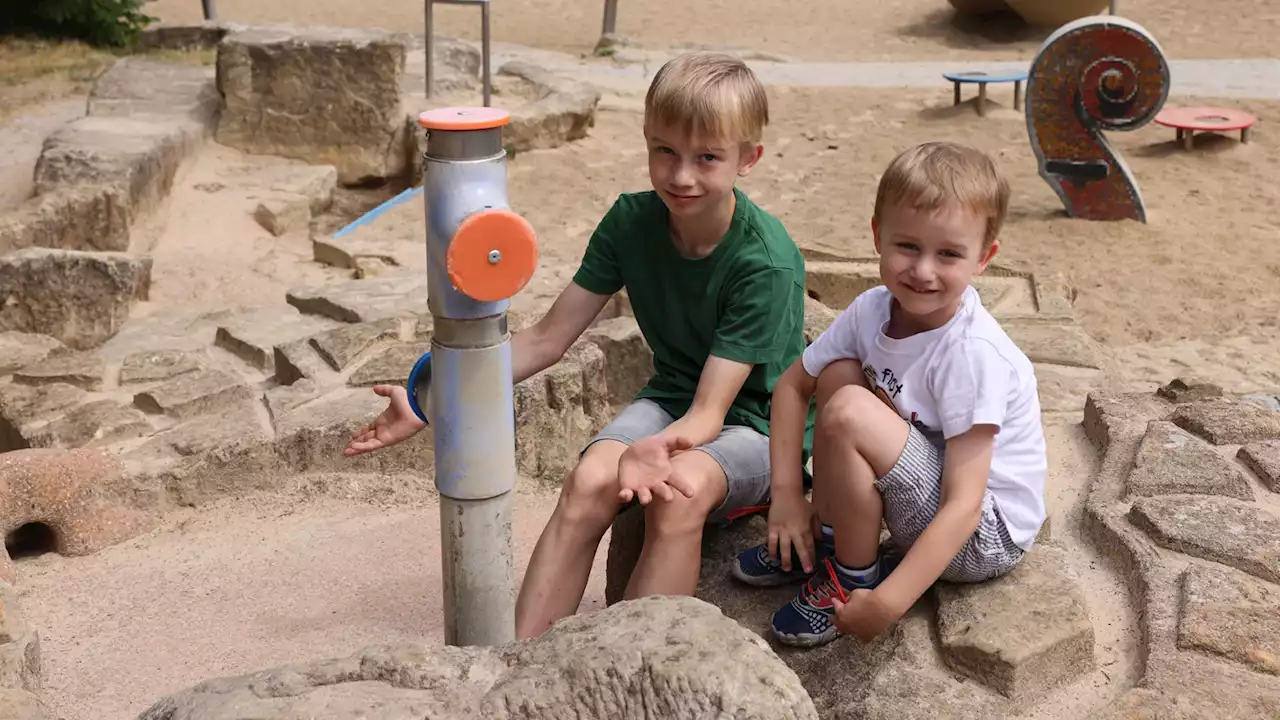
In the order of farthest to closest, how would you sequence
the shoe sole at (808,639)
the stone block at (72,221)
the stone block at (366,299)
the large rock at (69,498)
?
1. the stone block at (72,221)
2. the stone block at (366,299)
3. the large rock at (69,498)
4. the shoe sole at (808,639)

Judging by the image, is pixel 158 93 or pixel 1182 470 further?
pixel 158 93

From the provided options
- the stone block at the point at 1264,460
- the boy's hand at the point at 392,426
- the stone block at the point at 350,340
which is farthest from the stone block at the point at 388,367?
the stone block at the point at 1264,460

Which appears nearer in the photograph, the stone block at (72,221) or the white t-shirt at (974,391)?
the white t-shirt at (974,391)

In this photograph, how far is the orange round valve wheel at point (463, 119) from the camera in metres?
1.73

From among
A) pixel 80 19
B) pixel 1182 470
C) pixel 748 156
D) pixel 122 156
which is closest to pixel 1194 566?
pixel 1182 470

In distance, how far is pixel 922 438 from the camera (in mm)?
2178

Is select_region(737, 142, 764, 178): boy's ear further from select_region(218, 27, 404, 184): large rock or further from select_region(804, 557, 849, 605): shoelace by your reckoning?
select_region(218, 27, 404, 184): large rock

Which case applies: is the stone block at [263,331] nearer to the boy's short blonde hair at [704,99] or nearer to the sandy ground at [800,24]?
the boy's short blonde hair at [704,99]

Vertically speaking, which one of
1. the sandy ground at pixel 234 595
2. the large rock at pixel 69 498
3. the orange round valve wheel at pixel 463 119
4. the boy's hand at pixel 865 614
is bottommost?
the sandy ground at pixel 234 595

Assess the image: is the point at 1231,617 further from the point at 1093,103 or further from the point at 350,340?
the point at 1093,103

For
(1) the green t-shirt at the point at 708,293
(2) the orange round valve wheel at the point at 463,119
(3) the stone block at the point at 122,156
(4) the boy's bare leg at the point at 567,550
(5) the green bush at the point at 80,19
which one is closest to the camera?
(2) the orange round valve wheel at the point at 463,119

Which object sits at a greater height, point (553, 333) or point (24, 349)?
point (553, 333)

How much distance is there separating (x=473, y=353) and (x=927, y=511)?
Result: 0.79 m

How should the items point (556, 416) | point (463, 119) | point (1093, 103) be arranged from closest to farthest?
point (463, 119) → point (556, 416) → point (1093, 103)
